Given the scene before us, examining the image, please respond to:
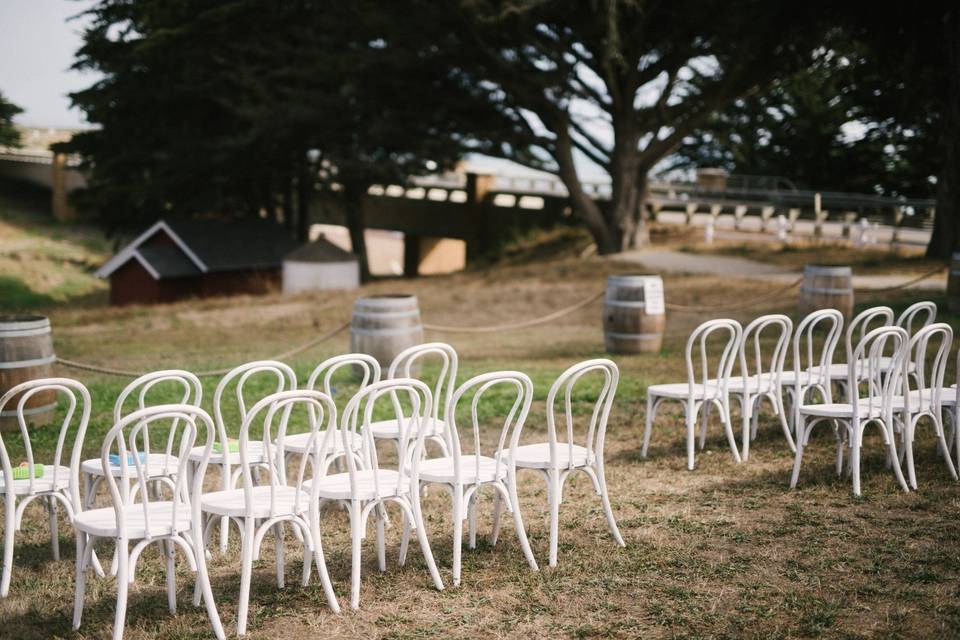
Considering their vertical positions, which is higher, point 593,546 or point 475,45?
point 475,45

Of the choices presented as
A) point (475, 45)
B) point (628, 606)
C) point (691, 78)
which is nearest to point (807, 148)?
point (691, 78)

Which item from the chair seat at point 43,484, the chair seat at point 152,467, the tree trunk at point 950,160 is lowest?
the chair seat at point 43,484

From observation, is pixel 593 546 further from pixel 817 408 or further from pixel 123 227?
pixel 123 227

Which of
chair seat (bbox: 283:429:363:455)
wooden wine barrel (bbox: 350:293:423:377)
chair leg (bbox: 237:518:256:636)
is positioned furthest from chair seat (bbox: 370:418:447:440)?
wooden wine barrel (bbox: 350:293:423:377)

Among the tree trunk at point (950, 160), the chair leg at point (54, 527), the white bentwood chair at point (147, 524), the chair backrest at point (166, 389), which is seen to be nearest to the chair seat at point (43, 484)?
the chair leg at point (54, 527)

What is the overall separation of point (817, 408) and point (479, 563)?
2881mm

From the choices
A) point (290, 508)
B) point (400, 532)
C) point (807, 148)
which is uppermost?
point (807, 148)

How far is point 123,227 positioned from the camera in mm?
35969

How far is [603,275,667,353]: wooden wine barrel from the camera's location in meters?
14.1

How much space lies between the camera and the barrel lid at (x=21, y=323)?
993 centimetres

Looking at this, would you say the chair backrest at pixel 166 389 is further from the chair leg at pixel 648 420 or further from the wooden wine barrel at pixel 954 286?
the wooden wine barrel at pixel 954 286

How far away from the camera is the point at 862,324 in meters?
13.0

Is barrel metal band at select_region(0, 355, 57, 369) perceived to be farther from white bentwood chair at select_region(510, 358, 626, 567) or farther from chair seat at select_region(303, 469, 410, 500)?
white bentwood chair at select_region(510, 358, 626, 567)

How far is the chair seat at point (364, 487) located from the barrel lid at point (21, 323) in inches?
206
